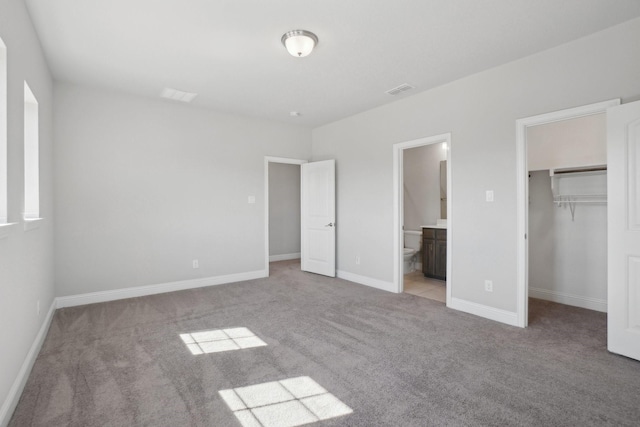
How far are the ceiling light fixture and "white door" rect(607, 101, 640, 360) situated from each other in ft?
8.13

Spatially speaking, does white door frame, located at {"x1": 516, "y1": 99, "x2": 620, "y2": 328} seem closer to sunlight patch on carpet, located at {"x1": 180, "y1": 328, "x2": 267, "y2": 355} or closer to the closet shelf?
the closet shelf

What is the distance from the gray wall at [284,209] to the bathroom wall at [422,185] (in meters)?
2.66

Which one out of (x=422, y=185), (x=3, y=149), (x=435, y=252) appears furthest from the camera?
(x=422, y=185)

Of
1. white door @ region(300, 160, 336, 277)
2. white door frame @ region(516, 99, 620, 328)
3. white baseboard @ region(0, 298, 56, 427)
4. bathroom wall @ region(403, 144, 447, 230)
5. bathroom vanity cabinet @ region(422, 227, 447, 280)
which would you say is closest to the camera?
white baseboard @ region(0, 298, 56, 427)

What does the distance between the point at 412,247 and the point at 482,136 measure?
115 inches

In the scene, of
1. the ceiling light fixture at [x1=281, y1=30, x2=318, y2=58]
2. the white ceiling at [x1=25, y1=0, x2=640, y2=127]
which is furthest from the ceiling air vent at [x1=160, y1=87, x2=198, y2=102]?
the ceiling light fixture at [x1=281, y1=30, x2=318, y2=58]

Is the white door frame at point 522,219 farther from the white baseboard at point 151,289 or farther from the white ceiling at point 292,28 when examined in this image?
the white baseboard at point 151,289

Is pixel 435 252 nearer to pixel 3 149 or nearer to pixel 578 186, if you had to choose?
pixel 578 186

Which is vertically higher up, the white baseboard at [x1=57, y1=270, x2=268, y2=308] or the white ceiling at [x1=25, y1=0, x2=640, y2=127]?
the white ceiling at [x1=25, y1=0, x2=640, y2=127]

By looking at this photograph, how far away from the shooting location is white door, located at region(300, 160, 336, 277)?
532cm

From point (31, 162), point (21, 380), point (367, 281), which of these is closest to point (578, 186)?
point (367, 281)

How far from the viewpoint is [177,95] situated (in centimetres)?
414

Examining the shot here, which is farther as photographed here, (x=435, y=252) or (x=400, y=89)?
(x=435, y=252)

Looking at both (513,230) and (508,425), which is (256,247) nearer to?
(513,230)
